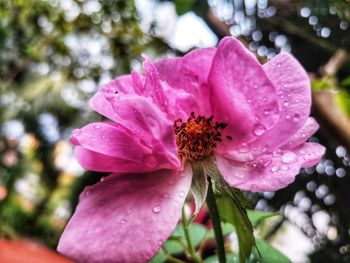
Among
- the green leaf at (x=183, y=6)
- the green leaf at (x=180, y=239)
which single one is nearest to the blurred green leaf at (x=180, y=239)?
the green leaf at (x=180, y=239)

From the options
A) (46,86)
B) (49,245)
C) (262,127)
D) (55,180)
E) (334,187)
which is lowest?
(49,245)

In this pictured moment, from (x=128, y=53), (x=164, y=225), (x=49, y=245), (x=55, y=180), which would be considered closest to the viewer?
(x=164, y=225)

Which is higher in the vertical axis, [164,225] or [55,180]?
[164,225]

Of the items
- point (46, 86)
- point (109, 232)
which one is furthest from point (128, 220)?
point (46, 86)

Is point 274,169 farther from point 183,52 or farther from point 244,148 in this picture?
point 183,52

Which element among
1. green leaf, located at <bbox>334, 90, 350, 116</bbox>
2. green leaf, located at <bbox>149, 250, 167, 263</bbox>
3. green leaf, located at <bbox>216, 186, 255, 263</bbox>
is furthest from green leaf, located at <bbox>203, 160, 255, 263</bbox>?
green leaf, located at <bbox>334, 90, 350, 116</bbox>

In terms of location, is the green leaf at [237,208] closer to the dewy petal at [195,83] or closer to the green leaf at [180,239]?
the dewy petal at [195,83]

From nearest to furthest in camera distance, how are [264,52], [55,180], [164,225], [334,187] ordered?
[164,225]
[334,187]
[264,52]
[55,180]

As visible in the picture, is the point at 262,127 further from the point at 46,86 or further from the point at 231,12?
the point at 46,86

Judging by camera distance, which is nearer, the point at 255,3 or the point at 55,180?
the point at 255,3
